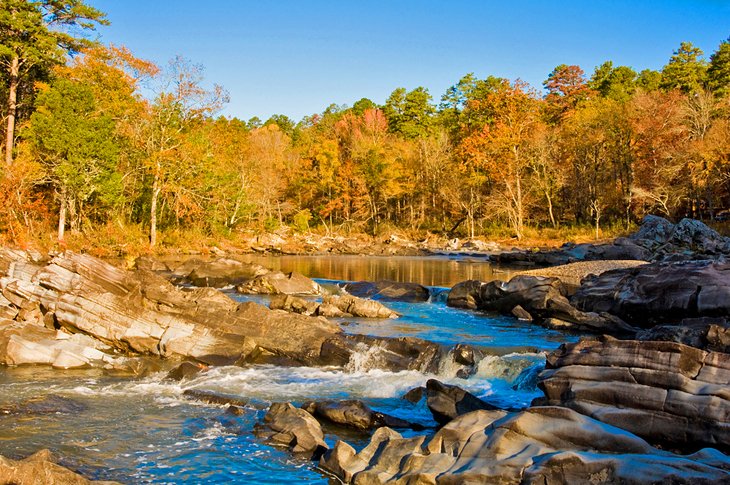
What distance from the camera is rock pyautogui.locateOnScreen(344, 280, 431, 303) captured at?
931 inches

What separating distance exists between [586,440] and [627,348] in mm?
2589

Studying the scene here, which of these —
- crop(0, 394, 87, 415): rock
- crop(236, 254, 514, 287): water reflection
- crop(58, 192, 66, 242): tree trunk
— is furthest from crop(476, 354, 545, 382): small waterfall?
crop(58, 192, 66, 242): tree trunk

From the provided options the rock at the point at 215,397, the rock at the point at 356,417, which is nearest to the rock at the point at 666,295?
the rock at the point at 356,417

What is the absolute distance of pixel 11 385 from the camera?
1112 cm

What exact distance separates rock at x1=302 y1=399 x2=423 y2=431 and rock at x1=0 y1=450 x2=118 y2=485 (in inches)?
152

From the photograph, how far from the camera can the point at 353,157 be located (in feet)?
202

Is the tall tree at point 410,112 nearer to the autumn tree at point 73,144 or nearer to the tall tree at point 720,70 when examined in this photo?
the tall tree at point 720,70

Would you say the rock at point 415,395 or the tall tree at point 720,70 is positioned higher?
the tall tree at point 720,70

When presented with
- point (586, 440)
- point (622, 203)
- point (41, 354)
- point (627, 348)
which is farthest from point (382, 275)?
point (622, 203)

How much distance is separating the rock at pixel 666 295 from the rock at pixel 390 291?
6536mm

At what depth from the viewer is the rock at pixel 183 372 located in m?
12.1

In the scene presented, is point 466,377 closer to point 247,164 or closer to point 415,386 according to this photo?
point 415,386

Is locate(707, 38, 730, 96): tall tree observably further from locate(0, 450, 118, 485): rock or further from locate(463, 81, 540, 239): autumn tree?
locate(0, 450, 118, 485): rock

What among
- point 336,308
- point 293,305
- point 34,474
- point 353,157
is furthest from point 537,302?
point 353,157
